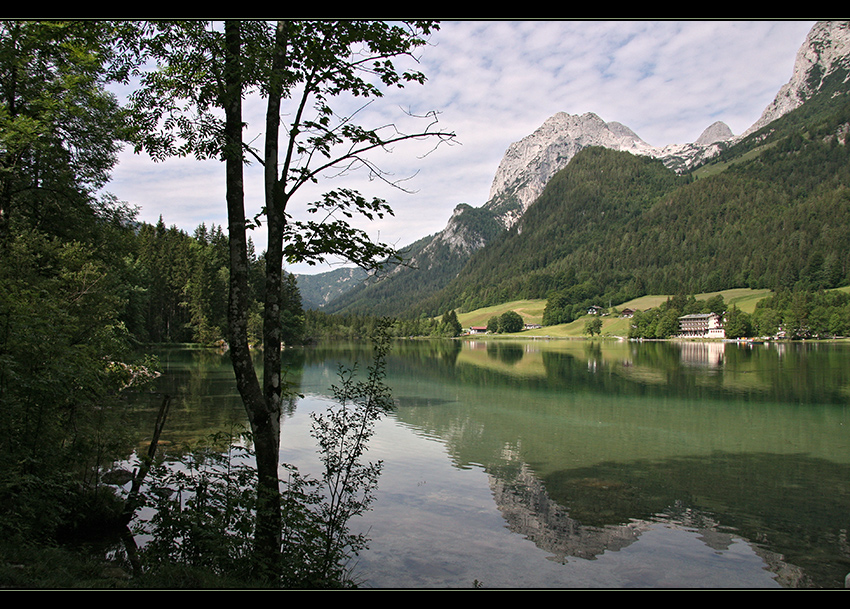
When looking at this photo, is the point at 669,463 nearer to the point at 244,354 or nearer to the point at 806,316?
the point at 244,354

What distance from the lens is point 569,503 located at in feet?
46.1

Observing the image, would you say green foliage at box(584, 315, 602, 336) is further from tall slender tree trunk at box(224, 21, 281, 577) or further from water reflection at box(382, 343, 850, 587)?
tall slender tree trunk at box(224, 21, 281, 577)

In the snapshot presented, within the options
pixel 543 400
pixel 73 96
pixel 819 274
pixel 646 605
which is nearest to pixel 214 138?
pixel 646 605

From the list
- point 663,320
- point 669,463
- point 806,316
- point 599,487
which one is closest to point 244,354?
point 599,487

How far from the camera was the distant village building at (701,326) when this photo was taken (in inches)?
6176

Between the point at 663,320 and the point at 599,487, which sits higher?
the point at 663,320

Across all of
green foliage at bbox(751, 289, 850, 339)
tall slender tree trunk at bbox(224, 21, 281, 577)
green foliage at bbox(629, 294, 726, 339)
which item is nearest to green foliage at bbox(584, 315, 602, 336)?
green foliage at bbox(629, 294, 726, 339)

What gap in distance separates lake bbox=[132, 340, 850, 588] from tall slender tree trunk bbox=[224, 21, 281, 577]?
1391 mm

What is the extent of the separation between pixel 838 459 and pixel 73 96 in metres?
28.0

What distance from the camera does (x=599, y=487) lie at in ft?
50.6

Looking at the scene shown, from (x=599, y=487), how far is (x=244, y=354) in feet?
40.4

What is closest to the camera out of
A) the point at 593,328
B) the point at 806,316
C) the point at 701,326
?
the point at 806,316

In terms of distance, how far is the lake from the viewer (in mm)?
10219

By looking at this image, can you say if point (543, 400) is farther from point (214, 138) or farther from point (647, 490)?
point (214, 138)
